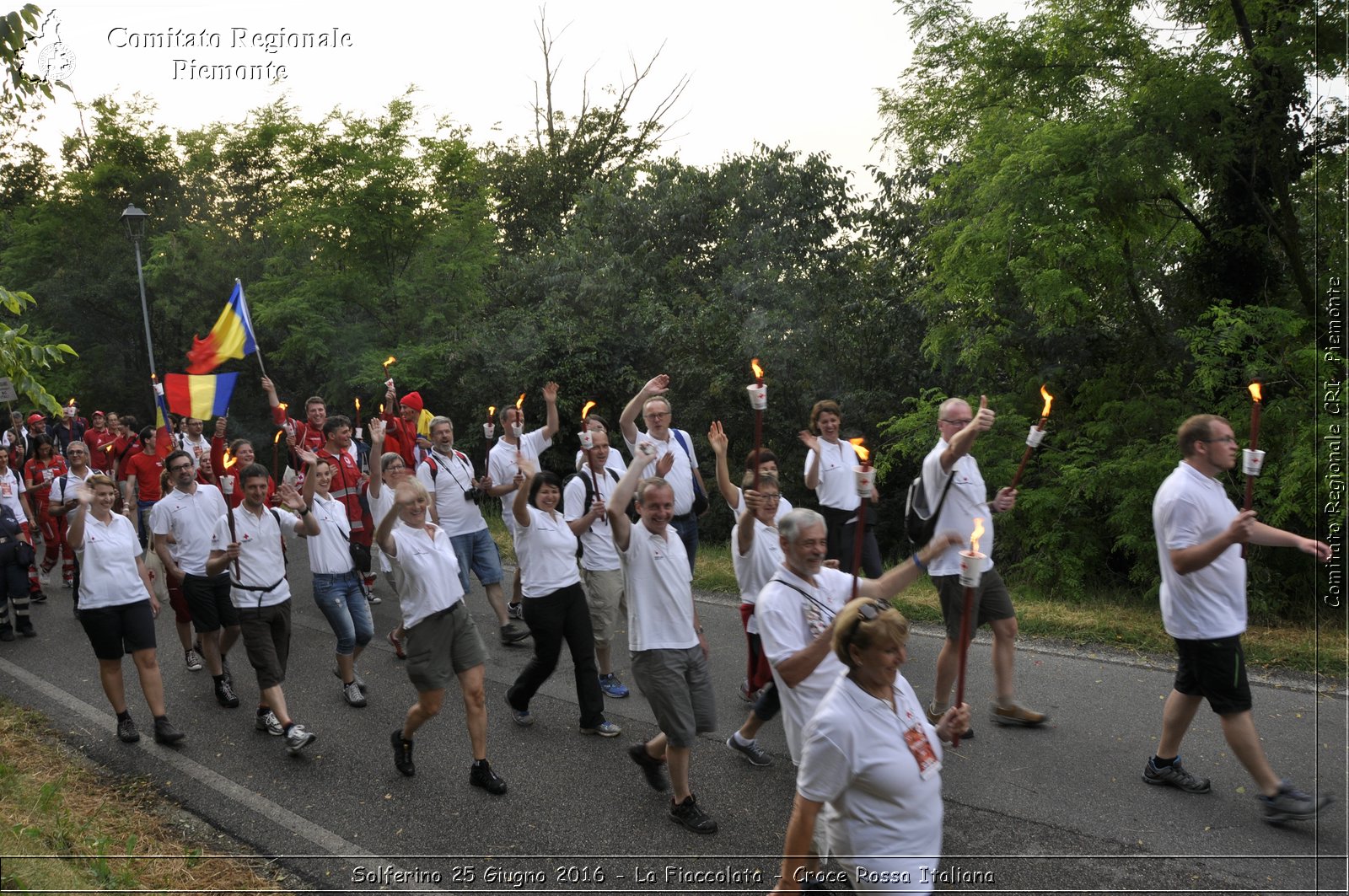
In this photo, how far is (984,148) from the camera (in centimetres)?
1216

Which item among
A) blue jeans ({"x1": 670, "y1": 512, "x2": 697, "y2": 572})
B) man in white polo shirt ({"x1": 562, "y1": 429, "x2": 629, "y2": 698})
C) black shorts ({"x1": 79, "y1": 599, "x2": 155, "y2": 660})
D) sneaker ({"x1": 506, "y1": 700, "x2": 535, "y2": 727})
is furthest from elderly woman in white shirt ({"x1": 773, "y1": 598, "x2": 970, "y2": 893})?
black shorts ({"x1": 79, "y1": 599, "x2": 155, "y2": 660})

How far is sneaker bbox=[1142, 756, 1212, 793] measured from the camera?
16.8ft

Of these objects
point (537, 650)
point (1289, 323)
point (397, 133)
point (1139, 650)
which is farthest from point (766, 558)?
point (397, 133)

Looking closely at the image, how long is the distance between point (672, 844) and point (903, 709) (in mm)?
2149

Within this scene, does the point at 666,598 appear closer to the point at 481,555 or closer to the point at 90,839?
the point at 90,839

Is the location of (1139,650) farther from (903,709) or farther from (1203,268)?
(1203,268)

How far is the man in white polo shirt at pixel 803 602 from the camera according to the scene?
13.7 ft

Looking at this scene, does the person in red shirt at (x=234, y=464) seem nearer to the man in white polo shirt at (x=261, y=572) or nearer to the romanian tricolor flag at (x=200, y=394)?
the man in white polo shirt at (x=261, y=572)

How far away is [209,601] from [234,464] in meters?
1.02

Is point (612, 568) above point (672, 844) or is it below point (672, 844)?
above

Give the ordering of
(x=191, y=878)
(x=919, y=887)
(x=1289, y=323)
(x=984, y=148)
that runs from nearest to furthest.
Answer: (x=919, y=887)
(x=191, y=878)
(x=1289, y=323)
(x=984, y=148)

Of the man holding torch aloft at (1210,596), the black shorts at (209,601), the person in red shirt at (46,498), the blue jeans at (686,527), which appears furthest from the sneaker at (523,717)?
the person in red shirt at (46,498)

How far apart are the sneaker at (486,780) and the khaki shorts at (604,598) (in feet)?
5.50

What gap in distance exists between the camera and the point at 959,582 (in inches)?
237
